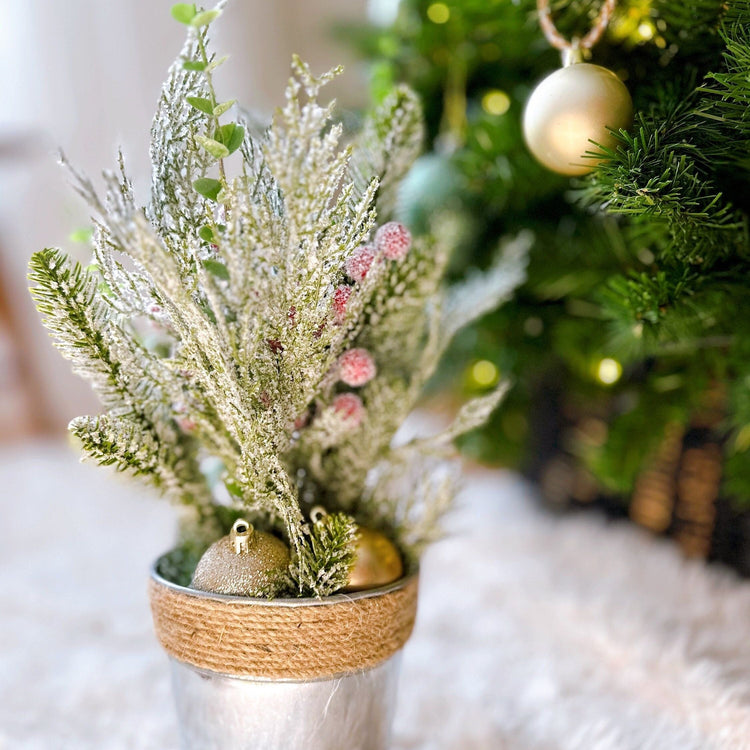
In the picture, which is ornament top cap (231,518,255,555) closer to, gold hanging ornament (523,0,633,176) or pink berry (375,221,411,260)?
pink berry (375,221,411,260)

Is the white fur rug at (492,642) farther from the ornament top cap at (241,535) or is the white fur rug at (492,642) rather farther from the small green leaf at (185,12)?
the small green leaf at (185,12)

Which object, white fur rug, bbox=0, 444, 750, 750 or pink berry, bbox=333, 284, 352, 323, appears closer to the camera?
pink berry, bbox=333, 284, 352, 323

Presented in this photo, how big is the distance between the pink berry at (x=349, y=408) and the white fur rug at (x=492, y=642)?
16cm

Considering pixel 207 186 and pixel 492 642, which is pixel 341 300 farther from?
pixel 492 642

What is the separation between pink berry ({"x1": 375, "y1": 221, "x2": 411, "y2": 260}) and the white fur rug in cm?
24

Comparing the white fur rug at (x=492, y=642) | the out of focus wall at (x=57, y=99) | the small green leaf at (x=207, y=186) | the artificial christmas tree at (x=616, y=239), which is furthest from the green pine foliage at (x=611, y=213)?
the out of focus wall at (x=57, y=99)

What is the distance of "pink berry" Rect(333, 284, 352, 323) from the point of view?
0.44 m

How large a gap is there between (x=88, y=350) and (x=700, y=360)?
560mm

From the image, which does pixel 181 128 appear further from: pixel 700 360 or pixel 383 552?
pixel 700 360

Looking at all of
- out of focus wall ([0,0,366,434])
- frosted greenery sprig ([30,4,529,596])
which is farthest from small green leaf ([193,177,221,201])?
out of focus wall ([0,0,366,434])

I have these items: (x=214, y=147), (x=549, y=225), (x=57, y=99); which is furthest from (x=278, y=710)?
(x=57, y=99)

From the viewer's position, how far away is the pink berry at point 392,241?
456mm

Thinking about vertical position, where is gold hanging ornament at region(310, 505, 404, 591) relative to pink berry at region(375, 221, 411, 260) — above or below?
below

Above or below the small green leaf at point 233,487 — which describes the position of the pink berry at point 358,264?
above
